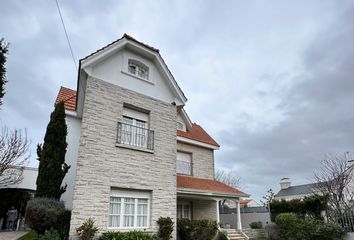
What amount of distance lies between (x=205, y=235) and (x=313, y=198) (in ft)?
31.9

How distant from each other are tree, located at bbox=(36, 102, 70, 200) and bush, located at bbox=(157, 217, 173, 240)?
15.6 ft

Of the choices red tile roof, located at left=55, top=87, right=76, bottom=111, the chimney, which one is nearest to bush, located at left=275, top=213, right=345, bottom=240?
red tile roof, located at left=55, top=87, right=76, bottom=111

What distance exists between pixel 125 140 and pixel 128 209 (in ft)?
9.81

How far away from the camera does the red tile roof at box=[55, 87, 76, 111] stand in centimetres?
1540

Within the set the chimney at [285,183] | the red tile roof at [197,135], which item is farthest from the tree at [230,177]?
the red tile roof at [197,135]

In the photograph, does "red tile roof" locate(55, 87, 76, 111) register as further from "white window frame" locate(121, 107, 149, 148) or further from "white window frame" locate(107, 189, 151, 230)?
"white window frame" locate(107, 189, 151, 230)

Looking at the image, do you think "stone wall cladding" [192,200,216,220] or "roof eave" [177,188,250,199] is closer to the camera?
"roof eave" [177,188,250,199]

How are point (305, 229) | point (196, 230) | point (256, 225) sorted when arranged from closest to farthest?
point (196, 230)
point (305, 229)
point (256, 225)

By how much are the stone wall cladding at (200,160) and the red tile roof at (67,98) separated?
733 cm

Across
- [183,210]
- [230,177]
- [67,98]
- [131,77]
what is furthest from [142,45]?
[230,177]

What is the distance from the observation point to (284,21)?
13.4 metres

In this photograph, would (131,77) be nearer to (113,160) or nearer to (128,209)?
(113,160)

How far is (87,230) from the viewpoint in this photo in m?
9.30

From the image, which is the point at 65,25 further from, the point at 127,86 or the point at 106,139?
the point at 106,139
